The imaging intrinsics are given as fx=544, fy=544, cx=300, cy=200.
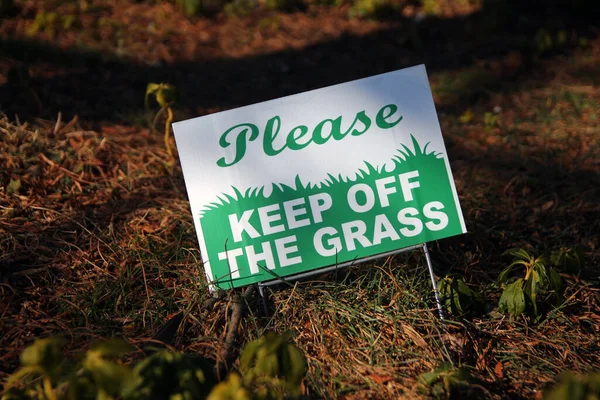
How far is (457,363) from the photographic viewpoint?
191cm

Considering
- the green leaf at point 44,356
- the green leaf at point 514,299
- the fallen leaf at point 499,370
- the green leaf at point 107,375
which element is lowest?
the fallen leaf at point 499,370

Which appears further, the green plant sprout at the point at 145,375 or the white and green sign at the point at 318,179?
the white and green sign at the point at 318,179

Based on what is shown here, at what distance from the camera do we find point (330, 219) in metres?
2.04

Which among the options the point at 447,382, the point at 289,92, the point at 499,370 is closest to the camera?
the point at 447,382

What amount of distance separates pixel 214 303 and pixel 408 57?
302 cm

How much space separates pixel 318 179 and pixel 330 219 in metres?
0.16

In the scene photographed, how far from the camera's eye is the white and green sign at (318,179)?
79.6 inches

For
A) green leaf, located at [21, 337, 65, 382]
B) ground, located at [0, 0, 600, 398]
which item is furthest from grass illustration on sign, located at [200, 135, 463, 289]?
green leaf, located at [21, 337, 65, 382]

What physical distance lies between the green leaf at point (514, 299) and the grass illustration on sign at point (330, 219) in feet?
0.89

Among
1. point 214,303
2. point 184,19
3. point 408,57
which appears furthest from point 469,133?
point 184,19

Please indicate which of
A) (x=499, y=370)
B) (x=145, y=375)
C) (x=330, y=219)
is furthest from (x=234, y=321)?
(x=499, y=370)

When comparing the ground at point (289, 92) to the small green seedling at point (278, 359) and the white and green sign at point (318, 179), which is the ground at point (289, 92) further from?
the small green seedling at point (278, 359)

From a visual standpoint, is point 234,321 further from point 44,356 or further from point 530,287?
point 530,287

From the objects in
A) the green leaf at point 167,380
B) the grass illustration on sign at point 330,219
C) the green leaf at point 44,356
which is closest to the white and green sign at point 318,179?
the grass illustration on sign at point 330,219
